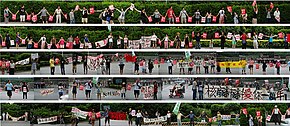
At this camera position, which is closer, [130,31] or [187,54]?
[187,54]

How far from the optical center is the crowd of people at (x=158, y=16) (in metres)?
15.7

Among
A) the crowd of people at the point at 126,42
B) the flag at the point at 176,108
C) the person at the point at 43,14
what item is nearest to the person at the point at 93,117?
the crowd of people at the point at 126,42

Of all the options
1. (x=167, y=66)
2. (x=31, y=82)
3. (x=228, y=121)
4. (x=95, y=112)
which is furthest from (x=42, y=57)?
(x=228, y=121)

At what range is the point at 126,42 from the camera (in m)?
15.7

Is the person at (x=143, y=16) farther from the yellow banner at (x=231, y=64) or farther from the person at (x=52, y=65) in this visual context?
the person at (x=52, y=65)

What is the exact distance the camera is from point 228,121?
1602 cm

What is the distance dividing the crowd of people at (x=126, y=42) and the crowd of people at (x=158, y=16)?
1.11ft

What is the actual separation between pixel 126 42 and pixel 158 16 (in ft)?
3.13

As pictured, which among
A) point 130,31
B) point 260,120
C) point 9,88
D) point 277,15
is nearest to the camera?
point 277,15

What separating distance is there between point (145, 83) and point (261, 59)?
275 cm

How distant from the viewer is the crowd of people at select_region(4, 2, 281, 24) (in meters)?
15.7

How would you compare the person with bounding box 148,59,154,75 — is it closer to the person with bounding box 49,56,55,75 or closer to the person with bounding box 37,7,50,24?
the person with bounding box 49,56,55,75

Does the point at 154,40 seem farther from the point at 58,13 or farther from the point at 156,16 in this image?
the point at 58,13

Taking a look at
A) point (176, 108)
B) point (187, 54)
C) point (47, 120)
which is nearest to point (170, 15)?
point (187, 54)
